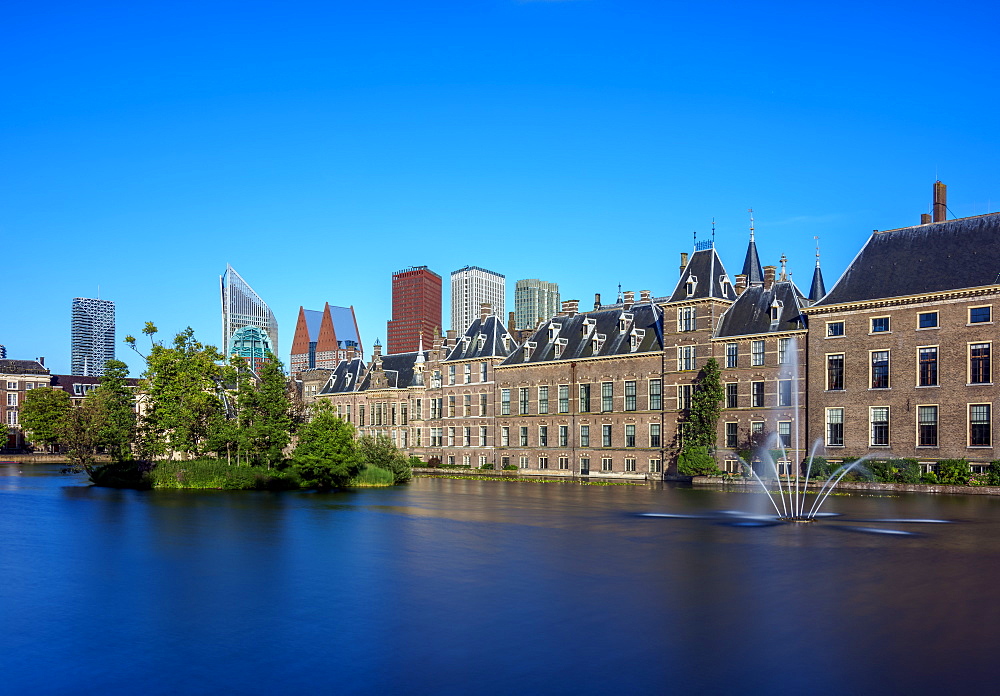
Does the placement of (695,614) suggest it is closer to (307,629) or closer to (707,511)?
(307,629)

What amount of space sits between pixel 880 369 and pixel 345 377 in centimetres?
6244

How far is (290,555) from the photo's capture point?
26438 millimetres

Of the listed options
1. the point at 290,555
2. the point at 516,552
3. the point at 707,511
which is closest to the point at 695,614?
the point at 516,552

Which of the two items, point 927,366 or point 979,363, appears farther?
point 927,366

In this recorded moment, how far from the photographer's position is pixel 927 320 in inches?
2215

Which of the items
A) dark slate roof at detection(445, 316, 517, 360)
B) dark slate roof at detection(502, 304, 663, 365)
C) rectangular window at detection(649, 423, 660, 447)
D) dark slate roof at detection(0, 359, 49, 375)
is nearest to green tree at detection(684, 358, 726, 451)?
rectangular window at detection(649, 423, 660, 447)

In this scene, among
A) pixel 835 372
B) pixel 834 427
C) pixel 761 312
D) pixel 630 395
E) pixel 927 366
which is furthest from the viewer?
pixel 630 395

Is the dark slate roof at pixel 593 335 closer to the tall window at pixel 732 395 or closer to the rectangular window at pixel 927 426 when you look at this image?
the tall window at pixel 732 395

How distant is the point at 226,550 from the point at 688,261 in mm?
50601

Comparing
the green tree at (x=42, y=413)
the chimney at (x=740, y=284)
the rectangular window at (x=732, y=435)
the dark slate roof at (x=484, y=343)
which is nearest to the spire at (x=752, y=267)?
the chimney at (x=740, y=284)

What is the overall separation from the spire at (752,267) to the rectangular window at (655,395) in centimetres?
1035

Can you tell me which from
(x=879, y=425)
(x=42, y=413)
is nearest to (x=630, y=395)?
(x=879, y=425)

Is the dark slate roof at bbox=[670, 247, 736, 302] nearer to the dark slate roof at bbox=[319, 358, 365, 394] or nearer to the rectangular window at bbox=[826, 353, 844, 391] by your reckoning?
the rectangular window at bbox=[826, 353, 844, 391]

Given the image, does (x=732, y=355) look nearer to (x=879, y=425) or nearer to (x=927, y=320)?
(x=879, y=425)
